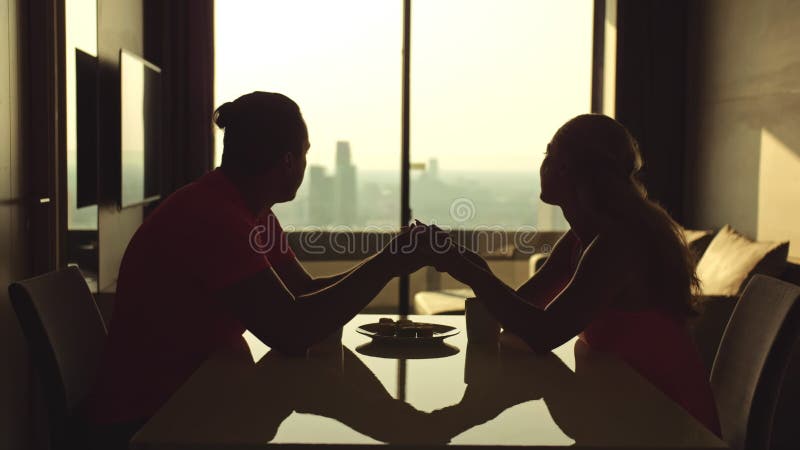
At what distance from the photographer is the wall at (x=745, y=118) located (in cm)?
389

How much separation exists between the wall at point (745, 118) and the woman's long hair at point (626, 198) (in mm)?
2283

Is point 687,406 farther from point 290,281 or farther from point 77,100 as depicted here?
point 77,100

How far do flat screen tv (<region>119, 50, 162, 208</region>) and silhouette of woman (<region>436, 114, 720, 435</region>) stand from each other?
2389mm

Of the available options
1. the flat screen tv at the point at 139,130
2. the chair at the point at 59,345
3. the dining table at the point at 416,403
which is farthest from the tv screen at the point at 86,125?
the dining table at the point at 416,403

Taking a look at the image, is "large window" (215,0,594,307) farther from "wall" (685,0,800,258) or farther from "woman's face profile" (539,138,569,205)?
"woman's face profile" (539,138,569,205)

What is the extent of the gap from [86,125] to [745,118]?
328 centimetres

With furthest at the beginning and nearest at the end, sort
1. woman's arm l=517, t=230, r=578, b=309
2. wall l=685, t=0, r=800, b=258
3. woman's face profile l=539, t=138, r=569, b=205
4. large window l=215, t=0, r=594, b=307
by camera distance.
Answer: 1. large window l=215, t=0, r=594, b=307
2. wall l=685, t=0, r=800, b=258
3. woman's arm l=517, t=230, r=578, b=309
4. woman's face profile l=539, t=138, r=569, b=205

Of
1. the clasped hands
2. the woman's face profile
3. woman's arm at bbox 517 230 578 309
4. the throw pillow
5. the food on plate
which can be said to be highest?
the woman's face profile

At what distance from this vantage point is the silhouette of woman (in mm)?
1660

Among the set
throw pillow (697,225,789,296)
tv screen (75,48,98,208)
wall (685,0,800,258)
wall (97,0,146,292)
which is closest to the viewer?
tv screen (75,48,98,208)

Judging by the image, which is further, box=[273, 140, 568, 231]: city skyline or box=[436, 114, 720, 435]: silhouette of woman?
box=[273, 140, 568, 231]: city skyline

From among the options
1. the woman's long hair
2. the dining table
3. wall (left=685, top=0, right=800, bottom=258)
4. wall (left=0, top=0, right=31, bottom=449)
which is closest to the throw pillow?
wall (left=685, top=0, right=800, bottom=258)

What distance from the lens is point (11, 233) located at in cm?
274

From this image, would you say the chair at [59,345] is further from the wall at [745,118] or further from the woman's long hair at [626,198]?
the wall at [745,118]
